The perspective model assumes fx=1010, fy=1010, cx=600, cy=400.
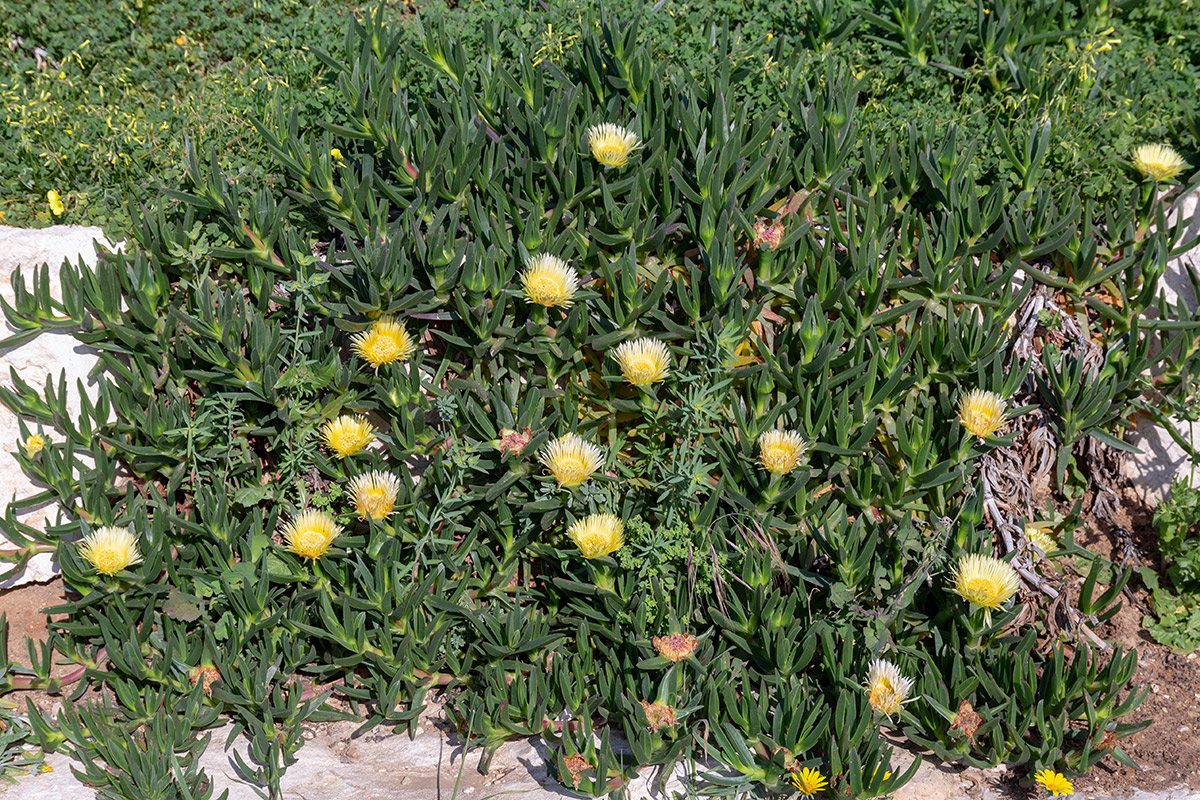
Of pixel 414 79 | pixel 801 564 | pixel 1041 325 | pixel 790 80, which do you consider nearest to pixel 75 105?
pixel 414 79

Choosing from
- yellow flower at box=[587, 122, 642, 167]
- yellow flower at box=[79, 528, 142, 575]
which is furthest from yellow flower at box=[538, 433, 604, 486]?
yellow flower at box=[79, 528, 142, 575]

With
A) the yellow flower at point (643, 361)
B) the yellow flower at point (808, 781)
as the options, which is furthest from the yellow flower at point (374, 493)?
the yellow flower at point (808, 781)

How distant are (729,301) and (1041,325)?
89 centimetres

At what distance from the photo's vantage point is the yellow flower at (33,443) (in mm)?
2588

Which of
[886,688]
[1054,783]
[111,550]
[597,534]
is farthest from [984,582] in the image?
[111,550]

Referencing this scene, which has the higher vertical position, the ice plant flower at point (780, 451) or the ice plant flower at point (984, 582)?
the ice plant flower at point (780, 451)

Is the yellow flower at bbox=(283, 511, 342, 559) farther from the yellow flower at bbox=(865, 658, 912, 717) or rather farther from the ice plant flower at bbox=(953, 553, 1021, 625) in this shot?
the ice plant flower at bbox=(953, 553, 1021, 625)

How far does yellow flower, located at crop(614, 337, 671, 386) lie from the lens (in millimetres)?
2445

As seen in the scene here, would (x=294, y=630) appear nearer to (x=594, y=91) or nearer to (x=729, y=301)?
(x=729, y=301)

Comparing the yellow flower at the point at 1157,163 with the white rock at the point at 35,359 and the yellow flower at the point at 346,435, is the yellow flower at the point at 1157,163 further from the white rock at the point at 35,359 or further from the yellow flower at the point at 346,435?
the white rock at the point at 35,359

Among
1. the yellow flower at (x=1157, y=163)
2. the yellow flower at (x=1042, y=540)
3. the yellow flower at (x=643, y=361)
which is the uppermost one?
the yellow flower at (x=1157, y=163)

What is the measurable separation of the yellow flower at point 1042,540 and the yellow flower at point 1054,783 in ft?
2.01

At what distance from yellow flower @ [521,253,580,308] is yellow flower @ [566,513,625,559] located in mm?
546

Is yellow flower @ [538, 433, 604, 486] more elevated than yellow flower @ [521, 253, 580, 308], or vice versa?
yellow flower @ [521, 253, 580, 308]
